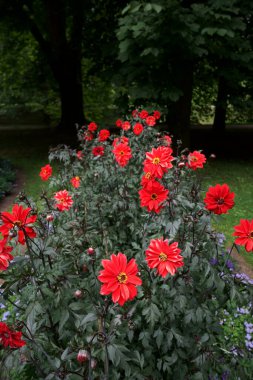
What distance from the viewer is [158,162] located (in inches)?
108

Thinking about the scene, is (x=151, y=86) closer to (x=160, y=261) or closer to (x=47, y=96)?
(x=160, y=261)

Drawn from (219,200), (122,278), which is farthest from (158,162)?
(122,278)

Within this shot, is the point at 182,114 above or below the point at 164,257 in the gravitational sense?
below

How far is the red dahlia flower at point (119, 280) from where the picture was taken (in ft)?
6.14

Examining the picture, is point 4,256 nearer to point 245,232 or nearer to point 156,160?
point 156,160

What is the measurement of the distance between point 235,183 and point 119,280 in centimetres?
836

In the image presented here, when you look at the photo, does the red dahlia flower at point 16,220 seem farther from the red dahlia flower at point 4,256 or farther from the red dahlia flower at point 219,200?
the red dahlia flower at point 219,200

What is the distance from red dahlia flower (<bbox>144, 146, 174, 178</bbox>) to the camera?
2670 mm

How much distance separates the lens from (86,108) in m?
16.9

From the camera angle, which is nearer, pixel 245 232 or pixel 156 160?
pixel 245 232

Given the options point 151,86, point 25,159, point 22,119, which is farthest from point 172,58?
point 22,119

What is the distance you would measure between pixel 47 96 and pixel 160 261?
51.3 ft

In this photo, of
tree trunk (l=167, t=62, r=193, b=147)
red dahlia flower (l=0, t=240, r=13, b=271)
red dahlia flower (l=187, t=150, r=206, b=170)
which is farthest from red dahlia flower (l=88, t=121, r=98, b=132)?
tree trunk (l=167, t=62, r=193, b=147)

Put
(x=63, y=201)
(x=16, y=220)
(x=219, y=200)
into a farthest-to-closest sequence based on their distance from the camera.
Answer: (x=63, y=201) < (x=219, y=200) < (x=16, y=220)
